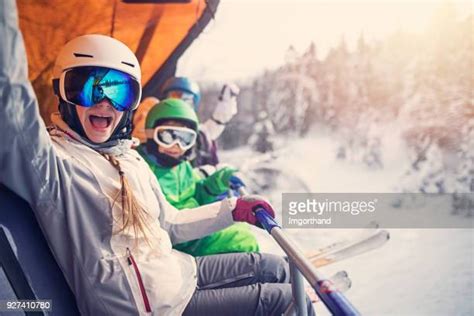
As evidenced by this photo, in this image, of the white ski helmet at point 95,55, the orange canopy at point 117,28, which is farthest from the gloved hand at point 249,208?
the orange canopy at point 117,28

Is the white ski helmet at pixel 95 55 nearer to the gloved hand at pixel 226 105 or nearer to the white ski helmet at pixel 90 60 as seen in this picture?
the white ski helmet at pixel 90 60

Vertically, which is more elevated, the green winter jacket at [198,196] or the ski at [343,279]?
the green winter jacket at [198,196]

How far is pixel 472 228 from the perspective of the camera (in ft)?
5.48

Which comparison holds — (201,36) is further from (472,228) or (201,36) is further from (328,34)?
(472,228)

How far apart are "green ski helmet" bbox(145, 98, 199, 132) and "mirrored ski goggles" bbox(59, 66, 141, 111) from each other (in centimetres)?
41

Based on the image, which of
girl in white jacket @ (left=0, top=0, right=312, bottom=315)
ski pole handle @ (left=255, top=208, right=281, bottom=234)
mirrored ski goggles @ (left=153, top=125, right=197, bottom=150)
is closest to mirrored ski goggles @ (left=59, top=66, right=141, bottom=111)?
girl in white jacket @ (left=0, top=0, right=312, bottom=315)

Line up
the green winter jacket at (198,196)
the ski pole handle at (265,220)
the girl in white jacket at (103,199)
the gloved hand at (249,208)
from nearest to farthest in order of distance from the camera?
1. the girl in white jacket at (103,199)
2. the ski pole handle at (265,220)
3. the gloved hand at (249,208)
4. the green winter jacket at (198,196)

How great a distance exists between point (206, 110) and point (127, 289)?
821 millimetres

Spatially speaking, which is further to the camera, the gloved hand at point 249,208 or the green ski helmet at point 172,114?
the green ski helmet at point 172,114

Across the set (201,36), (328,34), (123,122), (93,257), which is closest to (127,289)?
(93,257)

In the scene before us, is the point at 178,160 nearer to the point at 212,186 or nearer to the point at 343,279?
the point at 212,186

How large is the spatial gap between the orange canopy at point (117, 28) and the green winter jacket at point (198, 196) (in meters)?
0.35

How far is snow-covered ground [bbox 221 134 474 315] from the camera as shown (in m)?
1.67

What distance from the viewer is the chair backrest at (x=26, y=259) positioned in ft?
3.26
